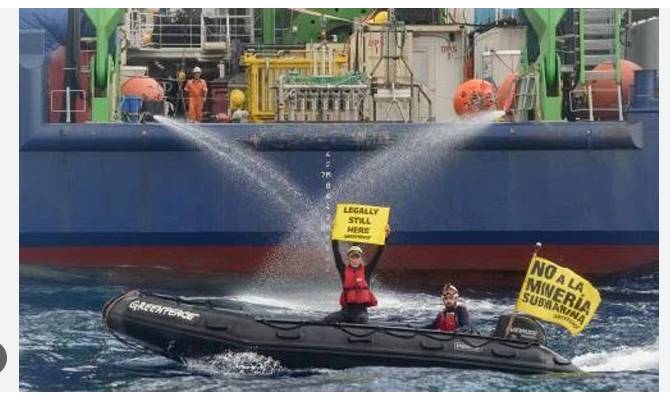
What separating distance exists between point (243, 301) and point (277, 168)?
2068mm

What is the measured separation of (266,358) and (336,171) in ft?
24.6

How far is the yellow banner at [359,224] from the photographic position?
28.5m

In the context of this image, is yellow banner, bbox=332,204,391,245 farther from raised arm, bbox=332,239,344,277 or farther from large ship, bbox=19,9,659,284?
large ship, bbox=19,9,659,284

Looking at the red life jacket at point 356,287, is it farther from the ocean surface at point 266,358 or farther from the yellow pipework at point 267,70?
the yellow pipework at point 267,70

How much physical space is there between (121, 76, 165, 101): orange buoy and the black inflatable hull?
837 cm

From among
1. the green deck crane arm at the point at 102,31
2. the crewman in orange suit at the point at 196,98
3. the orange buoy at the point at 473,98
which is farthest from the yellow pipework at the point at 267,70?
the green deck crane arm at the point at 102,31

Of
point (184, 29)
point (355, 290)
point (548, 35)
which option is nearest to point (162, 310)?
point (355, 290)

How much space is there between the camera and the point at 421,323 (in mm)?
31719

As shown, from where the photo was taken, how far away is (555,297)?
27312mm

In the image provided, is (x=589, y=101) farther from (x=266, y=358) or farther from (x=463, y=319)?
(x=266, y=358)

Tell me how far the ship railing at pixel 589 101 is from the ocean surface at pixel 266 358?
2.60m

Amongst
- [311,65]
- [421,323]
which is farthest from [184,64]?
[421,323]

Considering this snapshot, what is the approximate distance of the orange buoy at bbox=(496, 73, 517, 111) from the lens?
35.3 m

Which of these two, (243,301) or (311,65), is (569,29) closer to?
(311,65)
